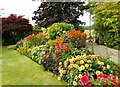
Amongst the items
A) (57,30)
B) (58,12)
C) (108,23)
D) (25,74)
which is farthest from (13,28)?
(25,74)

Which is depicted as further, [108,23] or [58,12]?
[58,12]

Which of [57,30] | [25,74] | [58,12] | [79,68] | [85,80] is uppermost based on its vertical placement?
[58,12]

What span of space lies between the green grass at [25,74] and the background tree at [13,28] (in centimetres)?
558

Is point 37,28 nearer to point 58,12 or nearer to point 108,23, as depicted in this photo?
point 58,12

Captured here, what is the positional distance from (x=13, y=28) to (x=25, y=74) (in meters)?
7.51

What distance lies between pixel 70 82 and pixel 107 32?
6391 millimetres

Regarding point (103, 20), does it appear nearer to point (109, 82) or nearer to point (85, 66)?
point (85, 66)

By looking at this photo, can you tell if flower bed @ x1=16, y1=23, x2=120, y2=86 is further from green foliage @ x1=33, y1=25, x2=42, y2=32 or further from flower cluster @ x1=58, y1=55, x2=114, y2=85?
green foliage @ x1=33, y1=25, x2=42, y2=32

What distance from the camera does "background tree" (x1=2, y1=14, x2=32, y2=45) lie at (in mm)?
13968

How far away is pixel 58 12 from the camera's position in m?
14.5

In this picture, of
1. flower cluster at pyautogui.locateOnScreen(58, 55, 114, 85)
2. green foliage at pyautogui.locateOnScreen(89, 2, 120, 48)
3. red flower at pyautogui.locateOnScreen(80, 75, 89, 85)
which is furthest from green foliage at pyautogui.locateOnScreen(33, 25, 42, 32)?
red flower at pyautogui.locateOnScreen(80, 75, 89, 85)

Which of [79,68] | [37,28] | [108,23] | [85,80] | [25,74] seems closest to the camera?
[85,80]

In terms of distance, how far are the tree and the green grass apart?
6.09 m

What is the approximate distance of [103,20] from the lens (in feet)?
36.7
